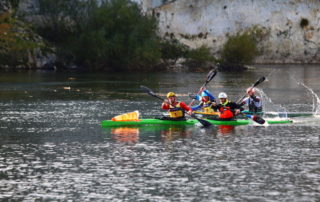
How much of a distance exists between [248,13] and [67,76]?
123 feet

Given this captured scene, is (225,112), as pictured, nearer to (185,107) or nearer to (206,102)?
(206,102)

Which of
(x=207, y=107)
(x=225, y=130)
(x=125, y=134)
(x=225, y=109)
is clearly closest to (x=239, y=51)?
(x=207, y=107)

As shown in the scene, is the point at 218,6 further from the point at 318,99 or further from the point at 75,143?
the point at 75,143

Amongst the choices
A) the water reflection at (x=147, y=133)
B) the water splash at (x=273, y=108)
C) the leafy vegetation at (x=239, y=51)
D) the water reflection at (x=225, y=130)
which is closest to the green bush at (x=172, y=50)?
the leafy vegetation at (x=239, y=51)

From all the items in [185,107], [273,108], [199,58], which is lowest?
[273,108]

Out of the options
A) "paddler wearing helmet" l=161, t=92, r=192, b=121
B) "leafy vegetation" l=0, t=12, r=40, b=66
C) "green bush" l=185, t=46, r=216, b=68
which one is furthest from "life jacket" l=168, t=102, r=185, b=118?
"green bush" l=185, t=46, r=216, b=68

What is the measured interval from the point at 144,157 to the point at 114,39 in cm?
5594

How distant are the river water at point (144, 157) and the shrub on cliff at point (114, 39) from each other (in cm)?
3493

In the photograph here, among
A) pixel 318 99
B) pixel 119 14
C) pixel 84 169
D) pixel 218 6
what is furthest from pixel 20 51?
pixel 84 169

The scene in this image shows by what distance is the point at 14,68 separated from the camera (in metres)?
85.6

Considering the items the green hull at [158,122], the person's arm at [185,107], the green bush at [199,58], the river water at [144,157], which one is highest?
the green bush at [199,58]

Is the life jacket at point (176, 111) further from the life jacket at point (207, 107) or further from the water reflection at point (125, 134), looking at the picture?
the water reflection at point (125, 134)

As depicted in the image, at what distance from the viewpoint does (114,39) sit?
82250mm

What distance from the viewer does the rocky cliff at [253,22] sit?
99750mm
